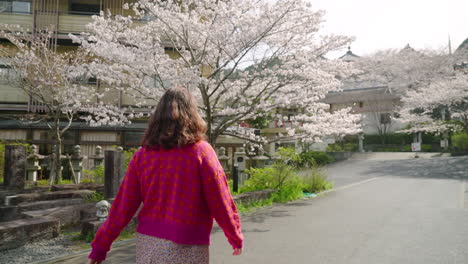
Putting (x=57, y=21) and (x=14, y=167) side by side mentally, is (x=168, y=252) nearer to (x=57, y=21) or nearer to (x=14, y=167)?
(x=14, y=167)

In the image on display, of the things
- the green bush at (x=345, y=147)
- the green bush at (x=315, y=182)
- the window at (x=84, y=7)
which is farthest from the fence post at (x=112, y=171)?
the green bush at (x=345, y=147)

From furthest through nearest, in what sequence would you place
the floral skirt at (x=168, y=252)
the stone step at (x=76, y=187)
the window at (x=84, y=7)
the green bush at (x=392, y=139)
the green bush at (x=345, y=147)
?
1. the green bush at (x=392, y=139)
2. the green bush at (x=345, y=147)
3. the window at (x=84, y=7)
4. the stone step at (x=76, y=187)
5. the floral skirt at (x=168, y=252)

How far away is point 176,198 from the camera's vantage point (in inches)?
76.7

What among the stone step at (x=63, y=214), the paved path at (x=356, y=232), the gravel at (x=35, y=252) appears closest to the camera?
the gravel at (x=35, y=252)

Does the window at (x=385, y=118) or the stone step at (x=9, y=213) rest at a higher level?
the window at (x=385, y=118)

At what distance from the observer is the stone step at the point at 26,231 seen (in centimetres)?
462

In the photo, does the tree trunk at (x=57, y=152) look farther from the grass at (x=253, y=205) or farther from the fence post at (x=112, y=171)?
the grass at (x=253, y=205)

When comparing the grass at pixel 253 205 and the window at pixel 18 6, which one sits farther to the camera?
the window at pixel 18 6

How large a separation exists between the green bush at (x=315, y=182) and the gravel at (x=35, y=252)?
7.57 m

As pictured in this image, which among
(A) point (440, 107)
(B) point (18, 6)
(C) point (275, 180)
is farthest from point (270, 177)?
(A) point (440, 107)

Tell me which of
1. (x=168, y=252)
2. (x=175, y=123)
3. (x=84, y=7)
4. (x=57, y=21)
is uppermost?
(x=84, y=7)

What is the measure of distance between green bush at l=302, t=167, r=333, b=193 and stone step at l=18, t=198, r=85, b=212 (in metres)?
6.87

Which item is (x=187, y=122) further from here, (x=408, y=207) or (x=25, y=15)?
(x=25, y=15)

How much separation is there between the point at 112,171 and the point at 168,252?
4.85 meters
